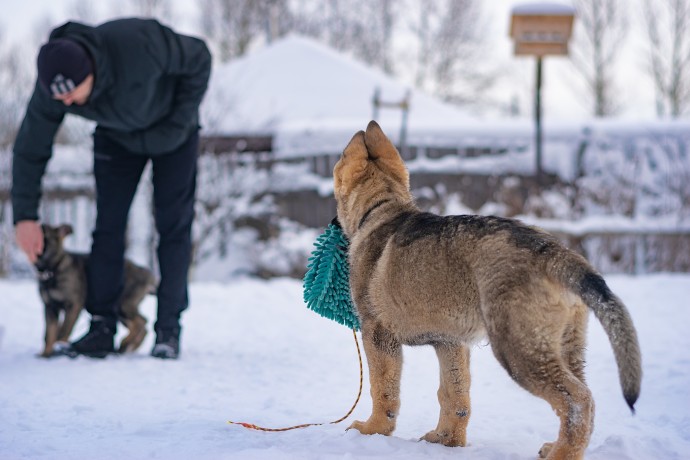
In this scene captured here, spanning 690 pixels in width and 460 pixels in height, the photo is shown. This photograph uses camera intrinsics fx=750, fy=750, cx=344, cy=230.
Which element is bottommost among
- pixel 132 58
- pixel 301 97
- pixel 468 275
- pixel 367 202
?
pixel 468 275

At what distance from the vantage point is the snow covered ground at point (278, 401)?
110 inches

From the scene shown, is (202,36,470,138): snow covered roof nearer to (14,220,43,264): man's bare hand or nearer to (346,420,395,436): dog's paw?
(14,220,43,264): man's bare hand

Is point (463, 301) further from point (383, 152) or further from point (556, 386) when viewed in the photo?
point (383, 152)

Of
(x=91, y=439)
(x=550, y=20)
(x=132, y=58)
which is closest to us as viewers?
(x=91, y=439)

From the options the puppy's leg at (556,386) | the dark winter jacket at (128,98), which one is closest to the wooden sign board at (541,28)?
the dark winter jacket at (128,98)

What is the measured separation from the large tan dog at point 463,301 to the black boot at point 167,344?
192cm

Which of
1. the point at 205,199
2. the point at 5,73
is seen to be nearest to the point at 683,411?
the point at 205,199

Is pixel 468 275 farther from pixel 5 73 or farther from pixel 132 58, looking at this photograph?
pixel 5 73

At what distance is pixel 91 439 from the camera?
298 centimetres

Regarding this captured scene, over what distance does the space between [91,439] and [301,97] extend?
16.3 meters

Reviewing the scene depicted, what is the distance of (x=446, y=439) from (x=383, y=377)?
13.5 inches

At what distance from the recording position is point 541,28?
1301 cm

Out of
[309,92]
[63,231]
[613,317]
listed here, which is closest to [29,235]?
[63,231]

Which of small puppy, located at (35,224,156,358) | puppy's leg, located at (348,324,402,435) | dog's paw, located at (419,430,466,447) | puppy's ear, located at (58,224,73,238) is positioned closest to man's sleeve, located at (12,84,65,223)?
small puppy, located at (35,224,156,358)
